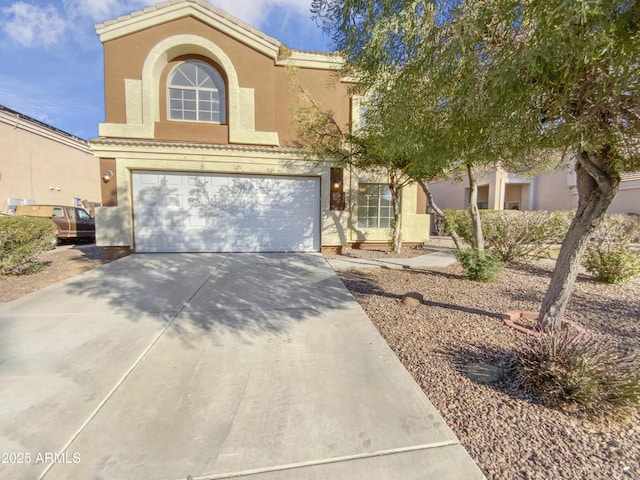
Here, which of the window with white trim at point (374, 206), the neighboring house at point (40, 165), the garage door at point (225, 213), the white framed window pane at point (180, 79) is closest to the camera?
the garage door at point (225, 213)

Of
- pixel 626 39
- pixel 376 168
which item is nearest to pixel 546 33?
pixel 626 39

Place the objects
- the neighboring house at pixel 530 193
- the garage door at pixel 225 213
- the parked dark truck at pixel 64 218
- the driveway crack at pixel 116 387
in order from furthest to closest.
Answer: the neighboring house at pixel 530 193, the parked dark truck at pixel 64 218, the garage door at pixel 225 213, the driveway crack at pixel 116 387

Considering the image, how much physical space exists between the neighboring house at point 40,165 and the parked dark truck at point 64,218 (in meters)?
3.82

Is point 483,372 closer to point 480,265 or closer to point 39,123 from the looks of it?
point 480,265

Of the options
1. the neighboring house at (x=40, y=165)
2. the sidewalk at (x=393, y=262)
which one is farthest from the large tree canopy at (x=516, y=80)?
the neighboring house at (x=40, y=165)

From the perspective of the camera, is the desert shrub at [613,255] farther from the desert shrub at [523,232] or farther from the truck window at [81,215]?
the truck window at [81,215]

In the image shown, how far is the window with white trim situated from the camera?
10.3 metres

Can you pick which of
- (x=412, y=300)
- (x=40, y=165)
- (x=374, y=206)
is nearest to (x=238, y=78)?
(x=374, y=206)

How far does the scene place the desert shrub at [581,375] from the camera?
90.7 inches

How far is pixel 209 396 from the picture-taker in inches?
102

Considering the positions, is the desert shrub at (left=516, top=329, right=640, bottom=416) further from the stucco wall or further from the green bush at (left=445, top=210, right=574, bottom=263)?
the stucco wall

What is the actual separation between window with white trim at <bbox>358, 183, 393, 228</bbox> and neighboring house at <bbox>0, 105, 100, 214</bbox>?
17.8 meters

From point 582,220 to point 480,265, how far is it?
284 cm

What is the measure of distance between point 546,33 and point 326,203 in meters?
7.76
